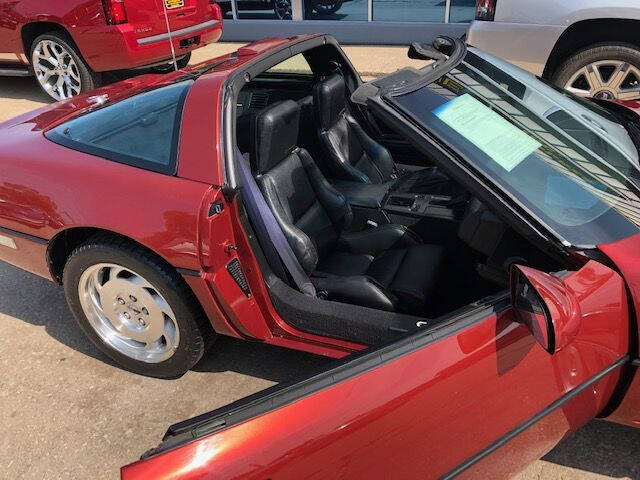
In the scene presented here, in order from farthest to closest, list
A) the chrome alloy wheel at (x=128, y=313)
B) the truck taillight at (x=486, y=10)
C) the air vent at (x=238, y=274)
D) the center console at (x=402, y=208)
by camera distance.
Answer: the truck taillight at (x=486, y=10) < the center console at (x=402, y=208) < the chrome alloy wheel at (x=128, y=313) < the air vent at (x=238, y=274)

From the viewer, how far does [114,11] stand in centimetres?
536

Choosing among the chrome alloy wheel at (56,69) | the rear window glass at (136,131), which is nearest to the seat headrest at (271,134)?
the rear window glass at (136,131)

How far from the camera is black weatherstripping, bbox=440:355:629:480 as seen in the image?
1511 mm

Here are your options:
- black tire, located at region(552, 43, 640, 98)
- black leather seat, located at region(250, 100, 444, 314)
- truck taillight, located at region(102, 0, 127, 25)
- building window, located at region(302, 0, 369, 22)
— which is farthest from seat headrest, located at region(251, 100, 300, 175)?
building window, located at region(302, 0, 369, 22)

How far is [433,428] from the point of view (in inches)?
57.1

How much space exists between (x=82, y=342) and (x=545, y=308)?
7.53ft

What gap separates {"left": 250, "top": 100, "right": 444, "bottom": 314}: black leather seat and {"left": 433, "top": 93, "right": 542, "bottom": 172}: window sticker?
0.65 metres

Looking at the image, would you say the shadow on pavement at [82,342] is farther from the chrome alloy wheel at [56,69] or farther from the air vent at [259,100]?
the chrome alloy wheel at [56,69]

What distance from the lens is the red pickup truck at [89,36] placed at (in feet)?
17.9

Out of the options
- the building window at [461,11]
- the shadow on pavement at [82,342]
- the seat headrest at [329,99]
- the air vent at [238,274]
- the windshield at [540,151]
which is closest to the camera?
the windshield at [540,151]

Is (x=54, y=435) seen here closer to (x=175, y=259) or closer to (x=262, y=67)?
(x=175, y=259)

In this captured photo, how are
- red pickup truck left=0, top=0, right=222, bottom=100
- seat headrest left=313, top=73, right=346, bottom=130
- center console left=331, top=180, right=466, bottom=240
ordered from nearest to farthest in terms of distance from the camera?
center console left=331, top=180, right=466, bottom=240 < seat headrest left=313, top=73, right=346, bottom=130 < red pickup truck left=0, top=0, right=222, bottom=100

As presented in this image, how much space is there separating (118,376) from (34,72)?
16.1 ft

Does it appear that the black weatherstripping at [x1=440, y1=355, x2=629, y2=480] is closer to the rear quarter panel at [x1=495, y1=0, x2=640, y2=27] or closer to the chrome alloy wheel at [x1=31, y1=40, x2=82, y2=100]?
the rear quarter panel at [x1=495, y1=0, x2=640, y2=27]
